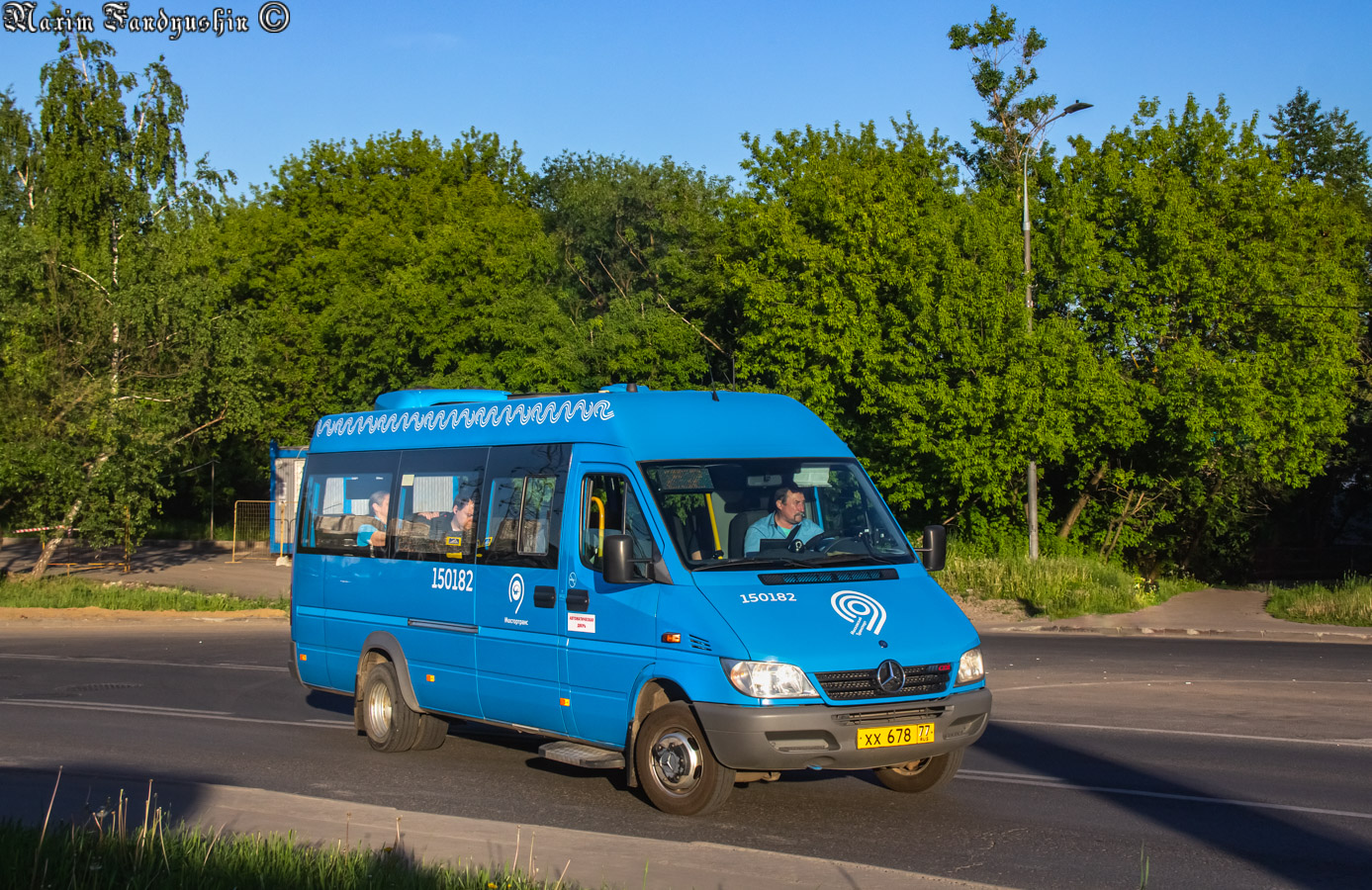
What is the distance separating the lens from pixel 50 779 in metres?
9.24

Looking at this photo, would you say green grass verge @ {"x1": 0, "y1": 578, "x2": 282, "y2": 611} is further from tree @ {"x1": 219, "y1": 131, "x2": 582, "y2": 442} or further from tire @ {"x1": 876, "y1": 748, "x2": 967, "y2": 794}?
tire @ {"x1": 876, "y1": 748, "x2": 967, "y2": 794}

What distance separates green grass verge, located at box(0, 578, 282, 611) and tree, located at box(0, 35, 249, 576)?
6.23 feet

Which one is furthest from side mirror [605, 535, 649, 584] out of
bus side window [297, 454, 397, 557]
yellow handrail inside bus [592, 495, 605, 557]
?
bus side window [297, 454, 397, 557]

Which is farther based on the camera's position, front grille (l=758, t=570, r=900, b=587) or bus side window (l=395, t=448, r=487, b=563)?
bus side window (l=395, t=448, r=487, b=563)

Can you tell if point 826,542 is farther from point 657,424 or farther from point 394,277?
point 394,277

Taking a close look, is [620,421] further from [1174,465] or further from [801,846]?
[1174,465]

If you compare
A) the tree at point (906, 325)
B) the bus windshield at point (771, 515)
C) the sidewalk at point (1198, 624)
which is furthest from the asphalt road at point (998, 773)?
the tree at point (906, 325)

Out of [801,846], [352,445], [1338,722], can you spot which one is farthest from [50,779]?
[1338,722]

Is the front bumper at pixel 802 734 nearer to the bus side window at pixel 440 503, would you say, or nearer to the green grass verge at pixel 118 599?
the bus side window at pixel 440 503

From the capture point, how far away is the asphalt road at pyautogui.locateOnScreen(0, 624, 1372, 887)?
23.7 ft

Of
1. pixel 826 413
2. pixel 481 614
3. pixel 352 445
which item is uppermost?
pixel 826 413

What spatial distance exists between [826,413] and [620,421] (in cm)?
2847

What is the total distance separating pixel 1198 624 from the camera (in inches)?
872

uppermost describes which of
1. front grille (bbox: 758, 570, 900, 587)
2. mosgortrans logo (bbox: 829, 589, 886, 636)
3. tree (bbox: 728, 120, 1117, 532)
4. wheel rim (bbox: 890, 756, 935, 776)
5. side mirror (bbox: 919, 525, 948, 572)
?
tree (bbox: 728, 120, 1117, 532)
